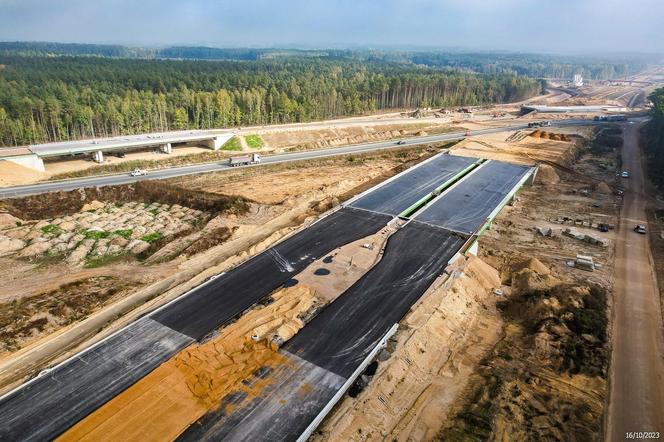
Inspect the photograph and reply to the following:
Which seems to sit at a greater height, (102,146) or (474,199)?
(102,146)

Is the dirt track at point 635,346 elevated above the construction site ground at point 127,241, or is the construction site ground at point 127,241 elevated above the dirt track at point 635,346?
the construction site ground at point 127,241

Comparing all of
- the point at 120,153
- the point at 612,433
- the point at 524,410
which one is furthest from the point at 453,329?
the point at 120,153

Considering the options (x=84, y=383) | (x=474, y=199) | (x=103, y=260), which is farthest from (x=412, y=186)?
(x=84, y=383)

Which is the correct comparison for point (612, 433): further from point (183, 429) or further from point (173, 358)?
point (173, 358)

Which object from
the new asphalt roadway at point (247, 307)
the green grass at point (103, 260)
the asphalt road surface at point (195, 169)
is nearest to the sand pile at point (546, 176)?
the asphalt road surface at point (195, 169)

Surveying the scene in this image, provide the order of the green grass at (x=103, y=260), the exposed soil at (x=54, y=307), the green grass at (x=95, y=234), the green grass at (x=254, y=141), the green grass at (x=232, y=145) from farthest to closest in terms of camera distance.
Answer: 1. the green grass at (x=254, y=141)
2. the green grass at (x=232, y=145)
3. the green grass at (x=95, y=234)
4. the green grass at (x=103, y=260)
5. the exposed soil at (x=54, y=307)

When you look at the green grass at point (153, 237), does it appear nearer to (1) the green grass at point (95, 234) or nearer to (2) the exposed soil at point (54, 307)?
(1) the green grass at point (95, 234)

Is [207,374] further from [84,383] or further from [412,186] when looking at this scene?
[412,186]
